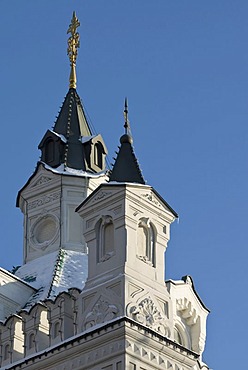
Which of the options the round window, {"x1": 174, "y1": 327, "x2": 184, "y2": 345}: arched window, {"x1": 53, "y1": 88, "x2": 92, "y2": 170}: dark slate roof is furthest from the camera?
{"x1": 53, "y1": 88, "x2": 92, "y2": 170}: dark slate roof

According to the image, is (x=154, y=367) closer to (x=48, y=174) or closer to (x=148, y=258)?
(x=148, y=258)

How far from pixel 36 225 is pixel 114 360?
9483 millimetres

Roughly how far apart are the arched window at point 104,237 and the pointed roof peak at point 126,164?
42.2 inches

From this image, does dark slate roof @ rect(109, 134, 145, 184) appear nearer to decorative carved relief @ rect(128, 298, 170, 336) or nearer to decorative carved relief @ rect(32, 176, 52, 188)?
decorative carved relief @ rect(128, 298, 170, 336)

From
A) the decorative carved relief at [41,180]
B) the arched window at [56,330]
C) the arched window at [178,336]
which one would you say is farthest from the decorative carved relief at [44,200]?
the arched window at [56,330]

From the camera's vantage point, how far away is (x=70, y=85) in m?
→ 43.5

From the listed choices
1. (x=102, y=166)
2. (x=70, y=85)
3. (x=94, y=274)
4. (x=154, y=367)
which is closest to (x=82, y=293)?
(x=94, y=274)

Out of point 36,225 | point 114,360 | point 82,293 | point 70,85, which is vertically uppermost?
point 70,85

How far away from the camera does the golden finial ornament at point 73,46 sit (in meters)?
43.7

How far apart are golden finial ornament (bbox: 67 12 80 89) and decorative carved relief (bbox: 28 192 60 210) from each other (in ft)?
15.7

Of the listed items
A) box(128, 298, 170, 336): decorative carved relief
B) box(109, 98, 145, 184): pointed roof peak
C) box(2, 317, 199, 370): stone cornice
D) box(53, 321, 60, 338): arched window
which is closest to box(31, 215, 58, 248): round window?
box(109, 98, 145, 184): pointed roof peak

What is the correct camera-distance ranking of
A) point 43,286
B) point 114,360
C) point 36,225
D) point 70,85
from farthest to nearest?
point 70,85, point 36,225, point 43,286, point 114,360

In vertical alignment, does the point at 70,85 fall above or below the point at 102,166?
above

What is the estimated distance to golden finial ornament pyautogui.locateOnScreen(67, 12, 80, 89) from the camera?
43.7 metres
